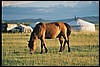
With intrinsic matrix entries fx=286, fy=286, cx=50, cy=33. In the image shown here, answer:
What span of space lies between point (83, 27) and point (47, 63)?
1096 inches

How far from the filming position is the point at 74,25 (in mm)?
37156

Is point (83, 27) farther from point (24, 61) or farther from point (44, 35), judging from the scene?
point (24, 61)

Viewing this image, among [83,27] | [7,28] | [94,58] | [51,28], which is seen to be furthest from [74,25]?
[94,58]

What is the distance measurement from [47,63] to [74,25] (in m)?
28.8

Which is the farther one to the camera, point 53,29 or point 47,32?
point 53,29

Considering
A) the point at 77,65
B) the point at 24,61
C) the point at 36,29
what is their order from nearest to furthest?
the point at 77,65 → the point at 24,61 → the point at 36,29

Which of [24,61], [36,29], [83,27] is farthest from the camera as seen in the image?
[83,27]

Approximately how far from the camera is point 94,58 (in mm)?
9531

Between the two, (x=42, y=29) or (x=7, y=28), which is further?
(x=7, y=28)

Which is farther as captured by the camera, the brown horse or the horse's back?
the horse's back

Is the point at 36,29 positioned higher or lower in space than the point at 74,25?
higher

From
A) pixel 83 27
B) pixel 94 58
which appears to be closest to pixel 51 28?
pixel 94 58

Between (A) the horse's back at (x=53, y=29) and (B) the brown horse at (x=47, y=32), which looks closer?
(B) the brown horse at (x=47, y=32)

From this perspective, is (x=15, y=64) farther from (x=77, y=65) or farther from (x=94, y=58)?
(x=94, y=58)
